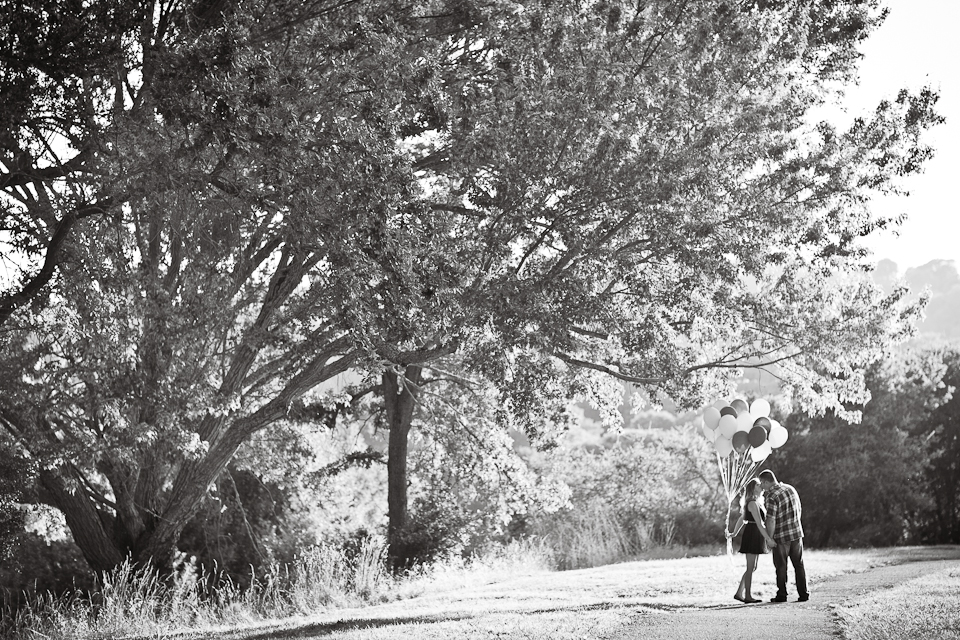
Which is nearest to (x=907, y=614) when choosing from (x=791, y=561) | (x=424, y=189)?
(x=791, y=561)

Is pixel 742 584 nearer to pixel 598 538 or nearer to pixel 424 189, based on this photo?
pixel 424 189

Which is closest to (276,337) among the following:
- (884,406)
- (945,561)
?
(945,561)

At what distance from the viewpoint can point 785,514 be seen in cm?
1209

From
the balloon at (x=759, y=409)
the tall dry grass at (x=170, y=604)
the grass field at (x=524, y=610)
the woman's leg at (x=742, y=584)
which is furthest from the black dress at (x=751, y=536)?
the tall dry grass at (x=170, y=604)

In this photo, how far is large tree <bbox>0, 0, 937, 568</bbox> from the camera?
8523 mm

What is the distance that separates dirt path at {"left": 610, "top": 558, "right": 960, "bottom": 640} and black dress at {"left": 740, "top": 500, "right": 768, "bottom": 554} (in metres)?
0.68

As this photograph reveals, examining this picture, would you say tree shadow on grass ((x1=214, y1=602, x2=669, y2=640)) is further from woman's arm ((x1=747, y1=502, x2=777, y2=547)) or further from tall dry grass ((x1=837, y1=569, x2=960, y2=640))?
tall dry grass ((x1=837, y1=569, x2=960, y2=640))

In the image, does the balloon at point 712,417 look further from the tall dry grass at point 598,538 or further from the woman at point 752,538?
the tall dry grass at point 598,538

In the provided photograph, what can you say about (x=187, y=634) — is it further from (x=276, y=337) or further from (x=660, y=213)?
(x=660, y=213)

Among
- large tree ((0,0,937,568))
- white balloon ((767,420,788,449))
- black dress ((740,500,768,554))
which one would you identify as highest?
large tree ((0,0,937,568))

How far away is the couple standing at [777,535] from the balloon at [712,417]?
171 cm

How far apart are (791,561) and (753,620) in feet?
7.32

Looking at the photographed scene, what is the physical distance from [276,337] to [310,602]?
14.6ft

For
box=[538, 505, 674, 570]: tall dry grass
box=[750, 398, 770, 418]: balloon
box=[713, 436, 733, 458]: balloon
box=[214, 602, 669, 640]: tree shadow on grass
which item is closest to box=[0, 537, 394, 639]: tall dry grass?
box=[214, 602, 669, 640]: tree shadow on grass
